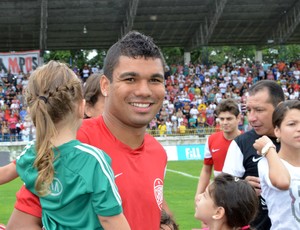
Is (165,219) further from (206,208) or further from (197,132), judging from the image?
(197,132)

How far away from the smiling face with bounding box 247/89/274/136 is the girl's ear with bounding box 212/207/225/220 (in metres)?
1.16

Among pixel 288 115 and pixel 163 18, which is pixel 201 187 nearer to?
pixel 288 115

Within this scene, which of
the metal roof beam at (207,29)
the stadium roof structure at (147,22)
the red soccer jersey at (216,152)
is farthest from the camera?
the metal roof beam at (207,29)

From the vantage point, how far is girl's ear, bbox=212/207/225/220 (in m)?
3.19

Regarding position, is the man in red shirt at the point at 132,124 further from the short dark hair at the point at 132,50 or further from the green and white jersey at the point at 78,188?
the green and white jersey at the point at 78,188

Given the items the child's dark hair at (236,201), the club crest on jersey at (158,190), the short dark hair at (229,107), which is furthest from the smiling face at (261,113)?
the short dark hair at (229,107)

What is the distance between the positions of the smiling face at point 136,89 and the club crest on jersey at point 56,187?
1.79 ft

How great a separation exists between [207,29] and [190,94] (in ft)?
16.0

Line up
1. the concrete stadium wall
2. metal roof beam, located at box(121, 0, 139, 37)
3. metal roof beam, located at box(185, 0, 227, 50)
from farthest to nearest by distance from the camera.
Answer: metal roof beam, located at box(185, 0, 227, 50)
metal roof beam, located at box(121, 0, 139, 37)
the concrete stadium wall

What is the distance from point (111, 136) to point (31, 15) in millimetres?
28592

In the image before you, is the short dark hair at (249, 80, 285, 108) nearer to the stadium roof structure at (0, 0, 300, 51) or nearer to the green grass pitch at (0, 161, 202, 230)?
the green grass pitch at (0, 161, 202, 230)

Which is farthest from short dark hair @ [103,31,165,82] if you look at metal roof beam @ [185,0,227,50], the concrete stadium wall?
metal roof beam @ [185,0,227,50]

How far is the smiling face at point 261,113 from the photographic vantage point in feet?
13.8

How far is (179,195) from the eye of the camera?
503 inches
